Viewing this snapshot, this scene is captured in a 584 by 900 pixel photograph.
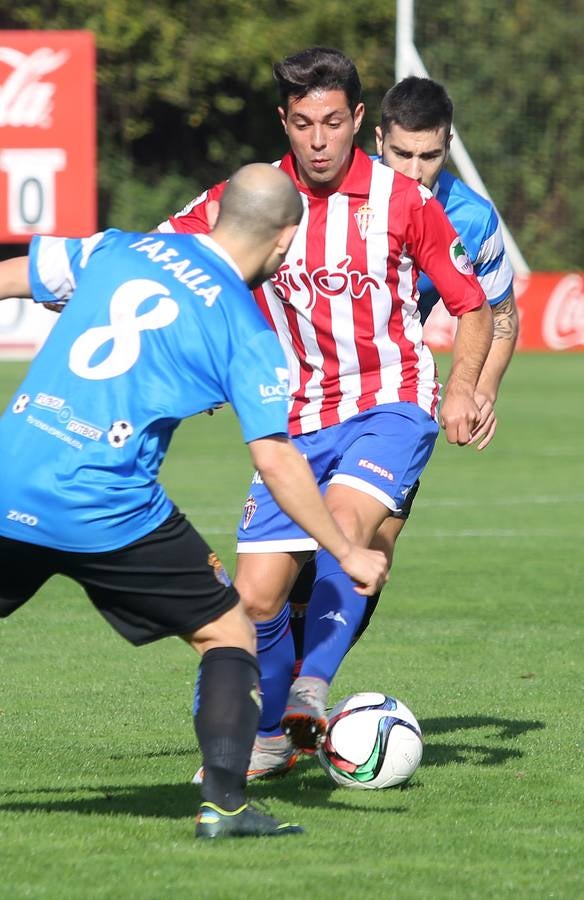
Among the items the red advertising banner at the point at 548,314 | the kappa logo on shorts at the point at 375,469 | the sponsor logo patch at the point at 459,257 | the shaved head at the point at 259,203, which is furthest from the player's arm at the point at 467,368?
the red advertising banner at the point at 548,314

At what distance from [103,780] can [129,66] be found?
32751 mm

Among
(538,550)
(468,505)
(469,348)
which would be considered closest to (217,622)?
(469,348)

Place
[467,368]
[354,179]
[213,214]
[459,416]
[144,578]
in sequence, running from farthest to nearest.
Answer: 1. [354,179]
2. [467,368]
3. [459,416]
4. [213,214]
5. [144,578]

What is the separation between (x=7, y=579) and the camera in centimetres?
435

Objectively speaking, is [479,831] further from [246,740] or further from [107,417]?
[107,417]

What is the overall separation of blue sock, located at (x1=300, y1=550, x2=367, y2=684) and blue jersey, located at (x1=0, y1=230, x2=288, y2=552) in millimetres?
1334

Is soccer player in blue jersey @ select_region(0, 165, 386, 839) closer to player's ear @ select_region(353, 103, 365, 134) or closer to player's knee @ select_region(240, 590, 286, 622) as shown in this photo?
player's knee @ select_region(240, 590, 286, 622)

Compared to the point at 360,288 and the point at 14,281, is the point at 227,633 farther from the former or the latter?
the point at 360,288

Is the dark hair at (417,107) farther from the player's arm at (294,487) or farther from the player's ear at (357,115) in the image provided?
the player's arm at (294,487)

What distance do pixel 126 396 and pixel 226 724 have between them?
34.6 inches

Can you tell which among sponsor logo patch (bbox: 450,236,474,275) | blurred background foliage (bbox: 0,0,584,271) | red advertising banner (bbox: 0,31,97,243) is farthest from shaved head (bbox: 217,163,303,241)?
blurred background foliage (bbox: 0,0,584,271)

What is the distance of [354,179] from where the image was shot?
5.74 meters

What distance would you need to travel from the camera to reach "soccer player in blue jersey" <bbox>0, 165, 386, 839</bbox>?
4180mm

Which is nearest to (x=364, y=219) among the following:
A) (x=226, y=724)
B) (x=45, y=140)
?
(x=226, y=724)
